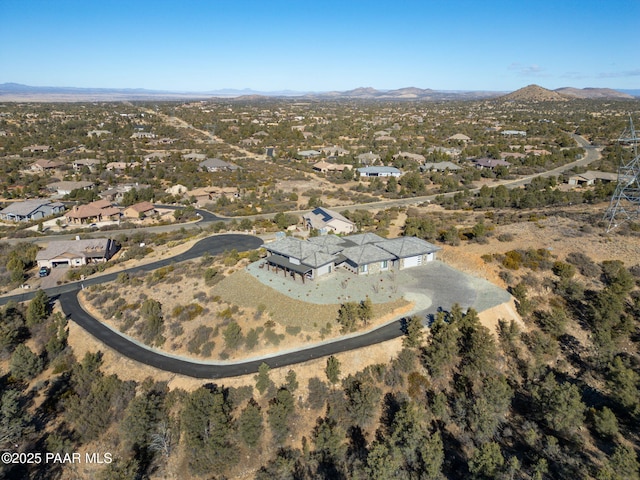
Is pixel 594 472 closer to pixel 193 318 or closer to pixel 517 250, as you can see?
pixel 517 250

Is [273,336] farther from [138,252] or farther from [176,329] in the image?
[138,252]

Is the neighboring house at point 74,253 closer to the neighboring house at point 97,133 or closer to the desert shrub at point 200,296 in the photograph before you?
the desert shrub at point 200,296

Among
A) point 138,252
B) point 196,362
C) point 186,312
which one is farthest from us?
point 138,252

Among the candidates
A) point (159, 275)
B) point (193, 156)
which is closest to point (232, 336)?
point (159, 275)

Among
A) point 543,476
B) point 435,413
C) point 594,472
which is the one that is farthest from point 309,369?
point 594,472

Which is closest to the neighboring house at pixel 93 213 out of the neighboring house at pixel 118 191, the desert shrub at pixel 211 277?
the neighboring house at pixel 118 191

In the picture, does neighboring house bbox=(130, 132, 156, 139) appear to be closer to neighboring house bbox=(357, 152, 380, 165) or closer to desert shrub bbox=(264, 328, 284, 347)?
neighboring house bbox=(357, 152, 380, 165)
